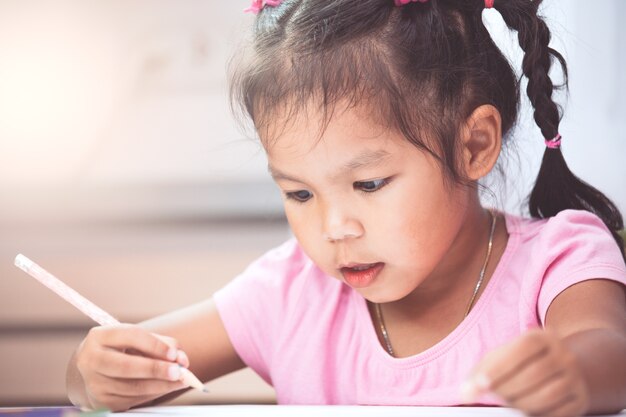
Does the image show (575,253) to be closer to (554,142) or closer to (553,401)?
(554,142)

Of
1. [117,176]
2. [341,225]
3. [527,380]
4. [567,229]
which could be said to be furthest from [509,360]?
[117,176]

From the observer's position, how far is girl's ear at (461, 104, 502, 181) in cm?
84

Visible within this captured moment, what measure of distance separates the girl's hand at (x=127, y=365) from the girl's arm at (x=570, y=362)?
0.94ft

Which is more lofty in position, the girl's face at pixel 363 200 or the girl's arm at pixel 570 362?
the girl's face at pixel 363 200

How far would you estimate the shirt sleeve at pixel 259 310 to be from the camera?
0.99 meters

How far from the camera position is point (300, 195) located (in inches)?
32.1

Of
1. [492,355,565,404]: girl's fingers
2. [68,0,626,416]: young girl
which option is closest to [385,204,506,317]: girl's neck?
[68,0,626,416]: young girl

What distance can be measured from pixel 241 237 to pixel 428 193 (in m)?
0.62

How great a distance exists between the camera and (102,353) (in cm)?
81

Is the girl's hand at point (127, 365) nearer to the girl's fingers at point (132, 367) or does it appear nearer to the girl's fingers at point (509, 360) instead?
the girl's fingers at point (132, 367)

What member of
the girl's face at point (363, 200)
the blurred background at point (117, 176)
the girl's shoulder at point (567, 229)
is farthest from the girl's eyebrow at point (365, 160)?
the blurred background at point (117, 176)

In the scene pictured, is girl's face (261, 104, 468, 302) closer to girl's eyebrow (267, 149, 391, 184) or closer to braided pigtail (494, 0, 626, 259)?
girl's eyebrow (267, 149, 391, 184)

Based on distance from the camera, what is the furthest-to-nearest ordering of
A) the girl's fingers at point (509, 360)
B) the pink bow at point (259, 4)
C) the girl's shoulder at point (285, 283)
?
the girl's shoulder at point (285, 283) → the pink bow at point (259, 4) → the girl's fingers at point (509, 360)

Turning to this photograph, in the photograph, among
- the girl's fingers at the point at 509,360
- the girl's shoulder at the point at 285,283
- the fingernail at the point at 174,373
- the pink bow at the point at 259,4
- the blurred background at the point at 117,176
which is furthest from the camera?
the blurred background at the point at 117,176
